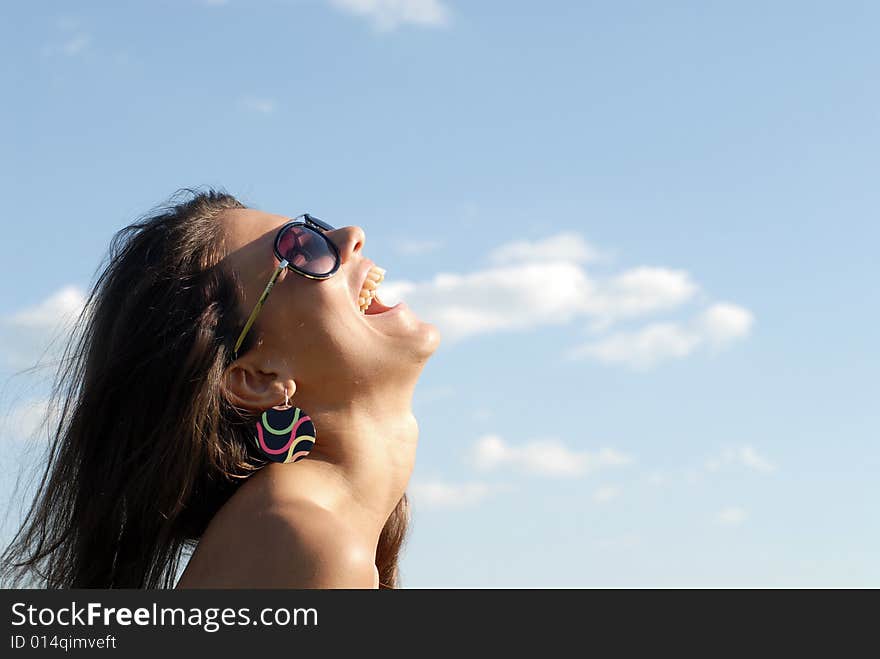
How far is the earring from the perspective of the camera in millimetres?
4703

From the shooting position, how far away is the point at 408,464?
513 centimetres

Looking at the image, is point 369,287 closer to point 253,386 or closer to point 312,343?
point 312,343

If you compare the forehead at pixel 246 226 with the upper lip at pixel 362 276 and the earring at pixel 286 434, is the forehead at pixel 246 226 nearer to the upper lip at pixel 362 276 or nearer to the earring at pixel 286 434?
the upper lip at pixel 362 276

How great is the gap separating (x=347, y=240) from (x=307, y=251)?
0.83 feet

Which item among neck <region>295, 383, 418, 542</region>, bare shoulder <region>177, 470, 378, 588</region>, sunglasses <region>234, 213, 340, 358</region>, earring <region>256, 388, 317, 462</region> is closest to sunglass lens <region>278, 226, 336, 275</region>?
sunglasses <region>234, 213, 340, 358</region>

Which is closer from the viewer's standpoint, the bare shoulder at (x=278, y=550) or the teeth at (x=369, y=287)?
the bare shoulder at (x=278, y=550)

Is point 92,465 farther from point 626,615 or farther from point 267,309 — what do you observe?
point 626,615

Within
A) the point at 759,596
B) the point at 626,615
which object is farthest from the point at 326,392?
the point at 759,596

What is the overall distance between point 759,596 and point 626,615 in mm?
686

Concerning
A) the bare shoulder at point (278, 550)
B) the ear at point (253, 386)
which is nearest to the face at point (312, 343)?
the ear at point (253, 386)

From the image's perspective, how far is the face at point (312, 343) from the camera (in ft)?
16.1

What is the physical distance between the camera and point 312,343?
4922 millimetres

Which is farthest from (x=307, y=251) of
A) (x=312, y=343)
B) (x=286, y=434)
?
(x=286, y=434)

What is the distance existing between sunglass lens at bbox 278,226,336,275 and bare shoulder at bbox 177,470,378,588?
1.16 metres
